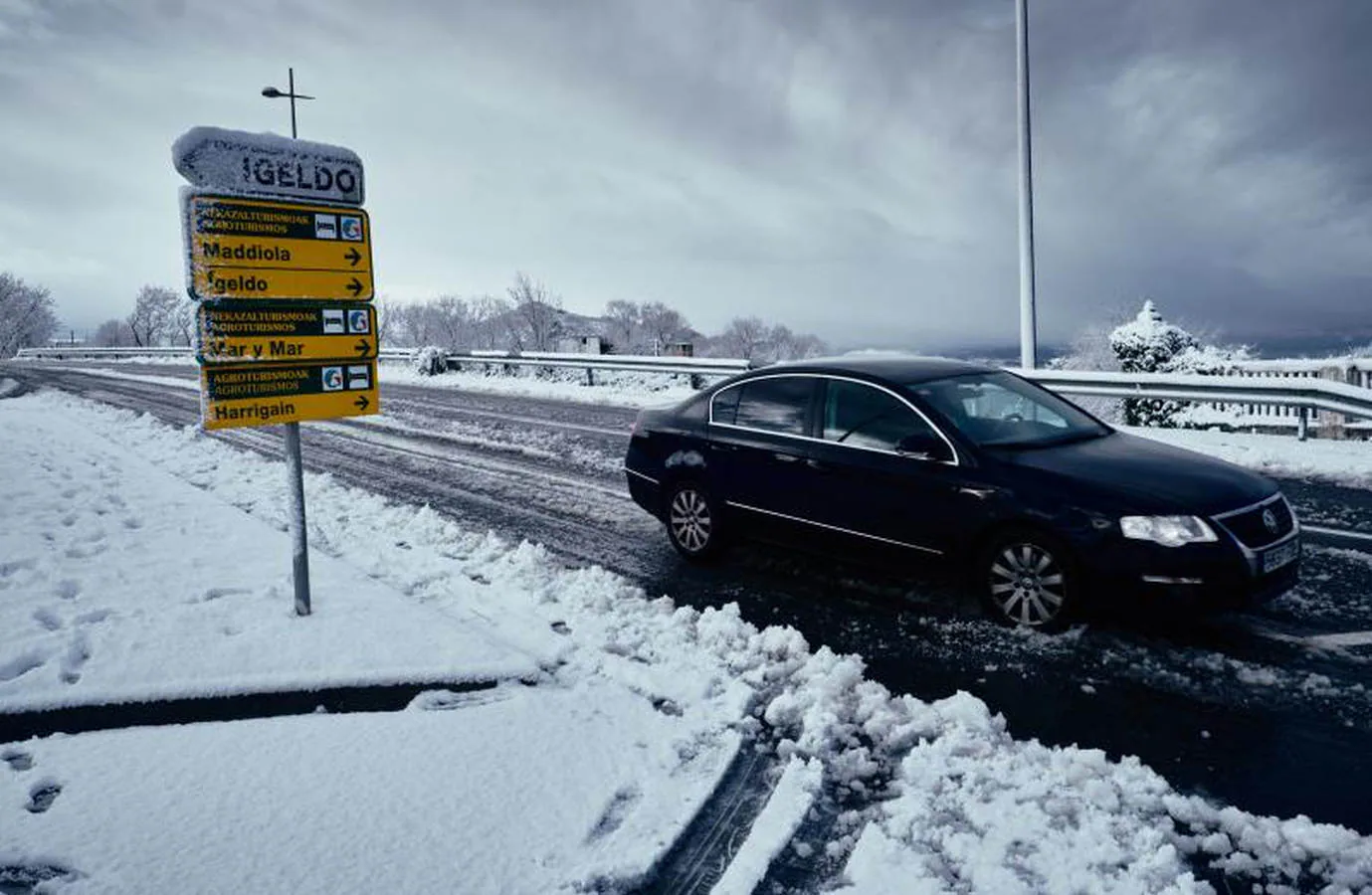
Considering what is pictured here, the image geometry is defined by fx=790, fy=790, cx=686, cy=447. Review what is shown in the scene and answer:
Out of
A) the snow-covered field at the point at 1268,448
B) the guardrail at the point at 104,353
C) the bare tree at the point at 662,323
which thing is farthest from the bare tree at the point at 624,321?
the snow-covered field at the point at 1268,448

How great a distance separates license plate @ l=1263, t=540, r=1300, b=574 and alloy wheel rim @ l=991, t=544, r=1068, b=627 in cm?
105

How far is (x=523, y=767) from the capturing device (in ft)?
11.3

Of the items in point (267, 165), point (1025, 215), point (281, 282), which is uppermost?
point (1025, 215)

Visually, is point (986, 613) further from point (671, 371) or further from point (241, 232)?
point (671, 371)

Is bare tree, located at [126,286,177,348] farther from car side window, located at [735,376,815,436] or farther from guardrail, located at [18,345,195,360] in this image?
car side window, located at [735,376,815,436]

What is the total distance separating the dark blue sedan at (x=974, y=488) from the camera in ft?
14.5

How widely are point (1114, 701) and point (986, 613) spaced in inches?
44.2

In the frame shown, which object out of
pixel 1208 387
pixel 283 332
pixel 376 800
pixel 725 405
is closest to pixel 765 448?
pixel 725 405

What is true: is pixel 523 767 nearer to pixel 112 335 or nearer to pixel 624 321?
pixel 624 321

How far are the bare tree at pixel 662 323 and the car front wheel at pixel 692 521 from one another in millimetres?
108725

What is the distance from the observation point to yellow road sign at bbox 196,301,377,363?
448 centimetres

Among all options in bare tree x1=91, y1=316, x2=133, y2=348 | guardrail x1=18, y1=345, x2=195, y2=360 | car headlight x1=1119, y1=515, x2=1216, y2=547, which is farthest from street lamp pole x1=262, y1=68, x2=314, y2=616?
bare tree x1=91, y1=316, x2=133, y2=348

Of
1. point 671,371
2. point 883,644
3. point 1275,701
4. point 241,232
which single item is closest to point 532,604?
point 883,644

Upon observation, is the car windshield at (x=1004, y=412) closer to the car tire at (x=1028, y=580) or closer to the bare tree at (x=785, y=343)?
the car tire at (x=1028, y=580)
